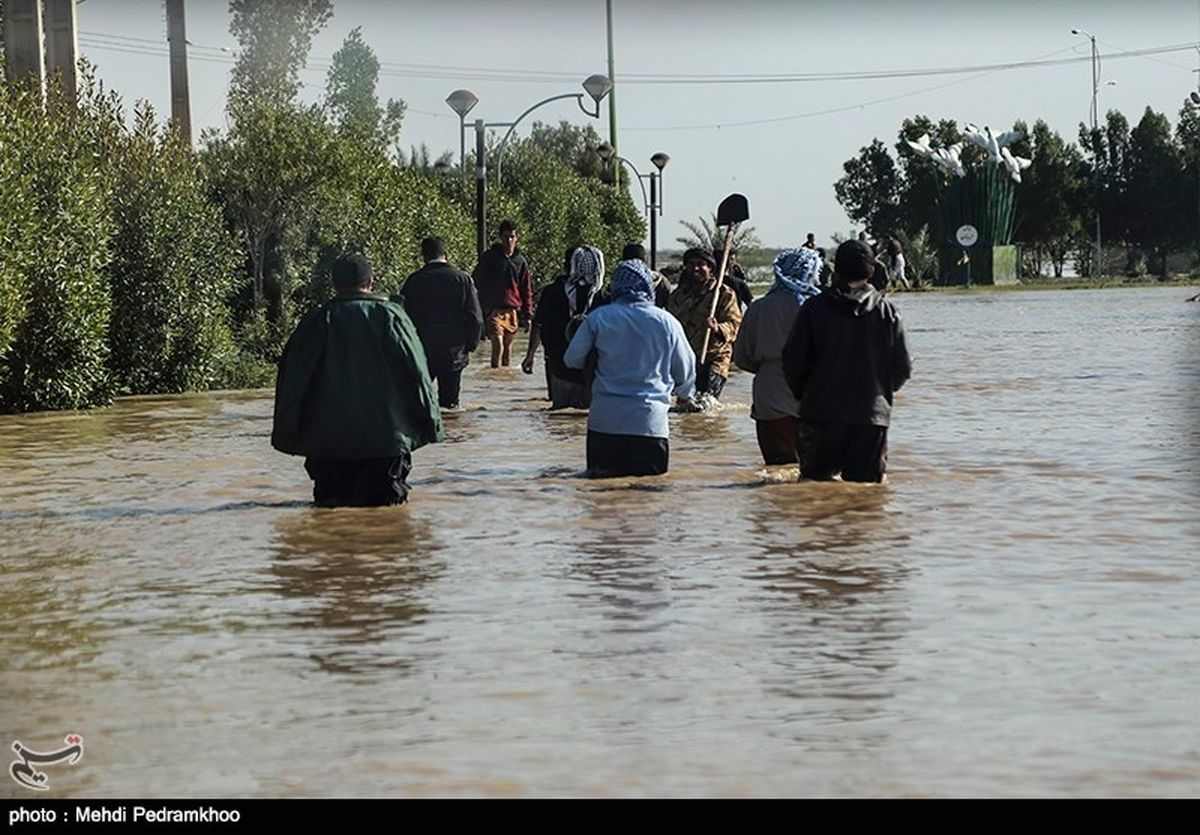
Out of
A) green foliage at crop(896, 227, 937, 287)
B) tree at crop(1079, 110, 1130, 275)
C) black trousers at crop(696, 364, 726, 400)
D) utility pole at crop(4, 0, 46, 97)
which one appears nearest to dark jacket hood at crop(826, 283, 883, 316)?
black trousers at crop(696, 364, 726, 400)

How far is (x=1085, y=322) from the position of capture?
49.9m

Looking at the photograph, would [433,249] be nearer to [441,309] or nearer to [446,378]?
[441,309]

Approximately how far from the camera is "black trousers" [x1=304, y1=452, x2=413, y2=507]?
13891 mm

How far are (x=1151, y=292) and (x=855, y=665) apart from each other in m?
76.7

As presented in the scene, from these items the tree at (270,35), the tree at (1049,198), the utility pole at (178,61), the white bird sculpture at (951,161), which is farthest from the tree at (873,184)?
the utility pole at (178,61)

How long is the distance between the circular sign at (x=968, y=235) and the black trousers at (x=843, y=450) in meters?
85.7

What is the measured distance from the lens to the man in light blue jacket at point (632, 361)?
15062mm

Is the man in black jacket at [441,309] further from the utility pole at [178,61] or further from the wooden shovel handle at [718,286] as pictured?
the utility pole at [178,61]

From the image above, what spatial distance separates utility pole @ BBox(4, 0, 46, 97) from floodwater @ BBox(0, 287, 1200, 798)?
10673mm

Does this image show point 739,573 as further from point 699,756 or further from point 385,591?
point 699,756

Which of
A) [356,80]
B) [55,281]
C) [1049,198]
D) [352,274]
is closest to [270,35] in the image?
[356,80]

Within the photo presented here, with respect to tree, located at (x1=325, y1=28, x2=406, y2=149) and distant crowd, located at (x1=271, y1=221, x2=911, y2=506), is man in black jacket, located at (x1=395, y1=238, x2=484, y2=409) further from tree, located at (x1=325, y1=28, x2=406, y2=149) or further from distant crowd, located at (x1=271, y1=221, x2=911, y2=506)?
tree, located at (x1=325, y1=28, x2=406, y2=149)
